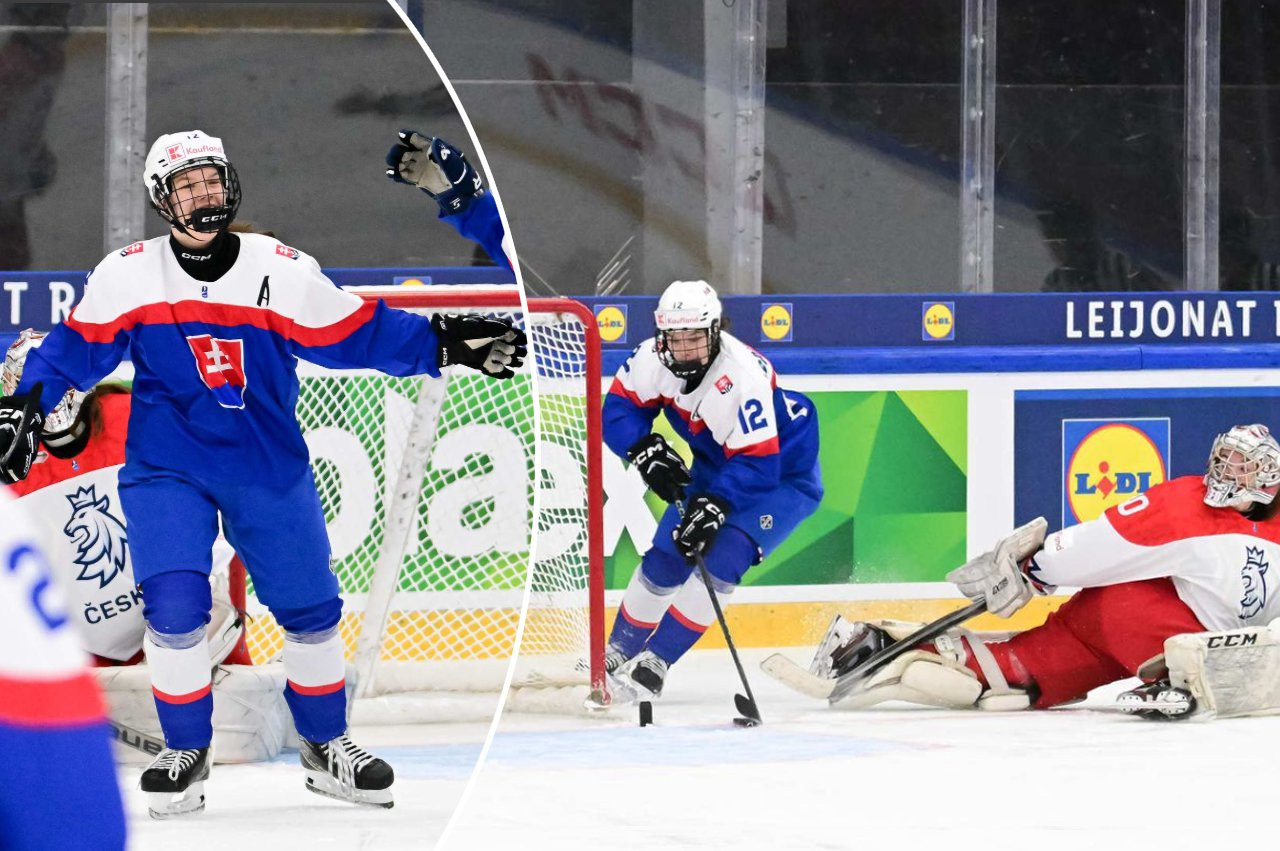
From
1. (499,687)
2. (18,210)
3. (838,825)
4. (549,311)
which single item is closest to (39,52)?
(18,210)

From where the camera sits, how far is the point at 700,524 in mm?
4520

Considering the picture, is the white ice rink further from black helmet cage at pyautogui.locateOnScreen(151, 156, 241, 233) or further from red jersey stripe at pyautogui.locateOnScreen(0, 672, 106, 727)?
red jersey stripe at pyautogui.locateOnScreen(0, 672, 106, 727)

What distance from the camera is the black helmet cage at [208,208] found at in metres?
2.86

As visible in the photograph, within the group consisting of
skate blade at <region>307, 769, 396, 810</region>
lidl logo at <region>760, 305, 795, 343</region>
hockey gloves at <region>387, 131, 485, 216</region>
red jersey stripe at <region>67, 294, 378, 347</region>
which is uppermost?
hockey gloves at <region>387, 131, 485, 216</region>

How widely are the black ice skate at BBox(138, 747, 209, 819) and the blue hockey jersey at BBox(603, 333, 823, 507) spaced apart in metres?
1.73

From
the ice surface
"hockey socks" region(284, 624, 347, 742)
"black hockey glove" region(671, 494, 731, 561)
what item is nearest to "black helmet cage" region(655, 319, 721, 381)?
"black hockey glove" region(671, 494, 731, 561)

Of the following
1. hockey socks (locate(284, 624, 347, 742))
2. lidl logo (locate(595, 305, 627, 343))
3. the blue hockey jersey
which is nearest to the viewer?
hockey socks (locate(284, 624, 347, 742))

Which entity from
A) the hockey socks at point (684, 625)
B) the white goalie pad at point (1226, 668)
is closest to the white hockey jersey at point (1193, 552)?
the white goalie pad at point (1226, 668)

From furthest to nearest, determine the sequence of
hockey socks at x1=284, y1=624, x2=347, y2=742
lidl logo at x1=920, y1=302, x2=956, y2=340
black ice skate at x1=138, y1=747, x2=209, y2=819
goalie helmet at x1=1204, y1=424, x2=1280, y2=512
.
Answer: lidl logo at x1=920, y1=302, x2=956, y2=340, goalie helmet at x1=1204, y1=424, x2=1280, y2=512, hockey socks at x1=284, y1=624, x2=347, y2=742, black ice skate at x1=138, y1=747, x2=209, y2=819

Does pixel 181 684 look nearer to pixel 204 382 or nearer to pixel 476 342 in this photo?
pixel 204 382

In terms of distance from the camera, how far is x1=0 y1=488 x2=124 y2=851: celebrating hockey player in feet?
2.87

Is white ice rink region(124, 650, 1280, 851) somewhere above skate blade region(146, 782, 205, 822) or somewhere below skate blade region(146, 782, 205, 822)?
below

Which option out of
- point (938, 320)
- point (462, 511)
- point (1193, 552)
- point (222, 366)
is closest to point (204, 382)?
point (222, 366)

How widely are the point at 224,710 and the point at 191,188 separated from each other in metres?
1.20
